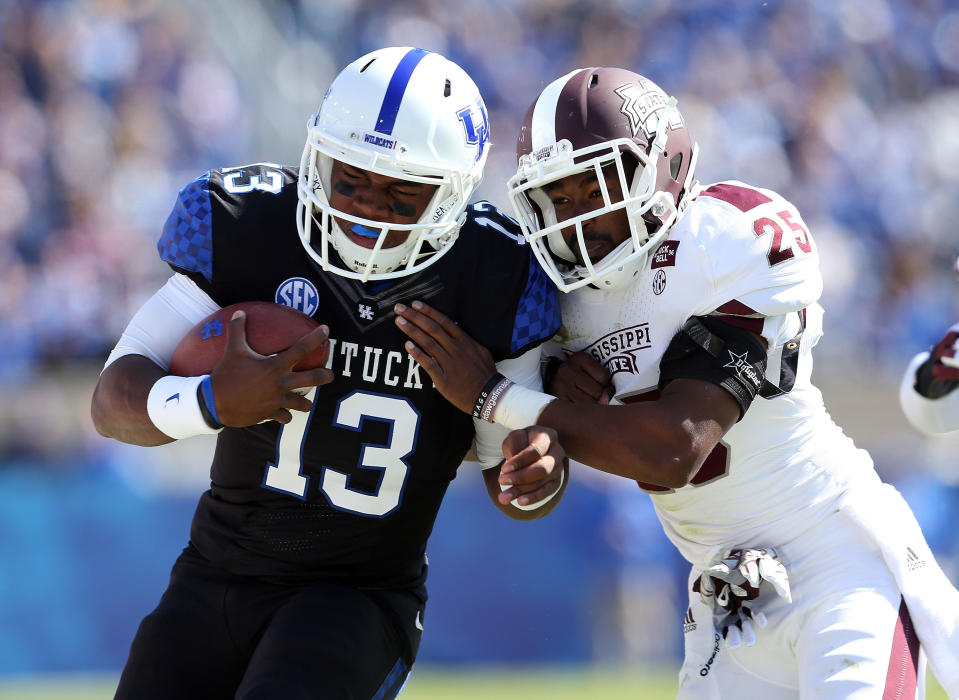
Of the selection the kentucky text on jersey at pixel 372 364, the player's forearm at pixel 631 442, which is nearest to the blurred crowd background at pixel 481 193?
the kentucky text on jersey at pixel 372 364

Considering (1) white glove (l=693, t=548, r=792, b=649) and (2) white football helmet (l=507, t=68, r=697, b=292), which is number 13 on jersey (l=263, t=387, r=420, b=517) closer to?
(2) white football helmet (l=507, t=68, r=697, b=292)

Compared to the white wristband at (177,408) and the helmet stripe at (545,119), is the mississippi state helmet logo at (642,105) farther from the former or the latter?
the white wristband at (177,408)

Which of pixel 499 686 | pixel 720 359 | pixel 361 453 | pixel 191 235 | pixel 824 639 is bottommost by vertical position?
pixel 499 686

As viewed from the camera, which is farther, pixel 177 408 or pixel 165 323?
pixel 165 323

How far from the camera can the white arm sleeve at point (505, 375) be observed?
2.79m

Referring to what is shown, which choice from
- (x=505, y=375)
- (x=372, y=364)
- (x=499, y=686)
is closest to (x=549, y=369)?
(x=505, y=375)

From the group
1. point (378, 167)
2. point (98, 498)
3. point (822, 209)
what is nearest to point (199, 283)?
point (378, 167)

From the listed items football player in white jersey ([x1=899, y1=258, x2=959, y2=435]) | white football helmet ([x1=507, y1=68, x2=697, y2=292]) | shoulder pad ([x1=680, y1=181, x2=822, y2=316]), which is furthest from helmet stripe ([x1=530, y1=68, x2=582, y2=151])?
football player in white jersey ([x1=899, y1=258, x2=959, y2=435])

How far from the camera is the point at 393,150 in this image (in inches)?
104

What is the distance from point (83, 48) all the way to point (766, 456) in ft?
21.8

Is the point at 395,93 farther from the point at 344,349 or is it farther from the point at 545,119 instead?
the point at 344,349

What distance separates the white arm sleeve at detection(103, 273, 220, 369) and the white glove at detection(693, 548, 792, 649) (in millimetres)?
1316

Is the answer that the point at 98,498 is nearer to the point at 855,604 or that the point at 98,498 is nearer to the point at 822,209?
the point at 855,604

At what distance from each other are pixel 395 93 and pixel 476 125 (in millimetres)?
216
